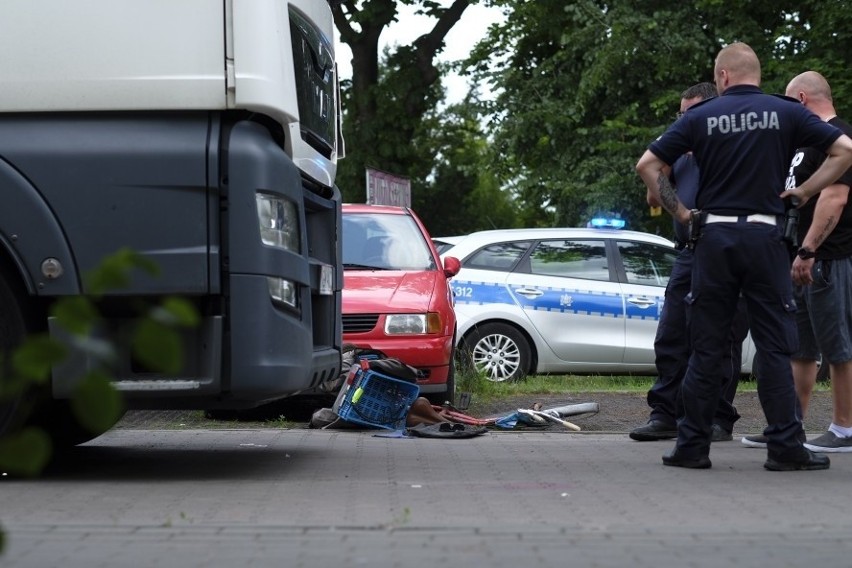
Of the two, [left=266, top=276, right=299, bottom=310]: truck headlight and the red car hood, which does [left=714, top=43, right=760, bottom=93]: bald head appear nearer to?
[left=266, top=276, right=299, bottom=310]: truck headlight

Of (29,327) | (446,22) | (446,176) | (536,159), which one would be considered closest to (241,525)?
(29,327)

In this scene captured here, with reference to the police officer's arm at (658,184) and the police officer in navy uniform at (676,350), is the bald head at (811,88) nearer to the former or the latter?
the police officer in navy uniform at (676,350)

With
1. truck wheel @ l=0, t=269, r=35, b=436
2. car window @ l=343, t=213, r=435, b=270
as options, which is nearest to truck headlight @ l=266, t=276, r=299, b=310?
truck wheel @ l=0, t=269, r=35, b=436

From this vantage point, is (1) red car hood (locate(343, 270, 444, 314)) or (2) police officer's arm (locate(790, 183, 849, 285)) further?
(1) red car hood (locate(343, 270, 444, 314))

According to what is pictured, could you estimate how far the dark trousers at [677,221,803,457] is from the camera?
21.1 ft

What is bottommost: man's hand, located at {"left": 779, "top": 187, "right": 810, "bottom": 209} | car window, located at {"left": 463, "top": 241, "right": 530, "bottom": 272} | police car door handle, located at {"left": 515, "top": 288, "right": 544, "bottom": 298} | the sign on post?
police car door handle, located at {"left": 515, "top": 288, "right": 544, "bottom": 298}

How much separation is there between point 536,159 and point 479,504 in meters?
20.8

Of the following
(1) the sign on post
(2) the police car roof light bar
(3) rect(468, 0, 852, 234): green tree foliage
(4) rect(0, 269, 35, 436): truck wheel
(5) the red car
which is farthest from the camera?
(3) rect(468, 0, 852, 234): green tree foliage

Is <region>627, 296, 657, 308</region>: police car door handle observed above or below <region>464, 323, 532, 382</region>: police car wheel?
Result: above

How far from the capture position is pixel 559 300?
1373 centimetres

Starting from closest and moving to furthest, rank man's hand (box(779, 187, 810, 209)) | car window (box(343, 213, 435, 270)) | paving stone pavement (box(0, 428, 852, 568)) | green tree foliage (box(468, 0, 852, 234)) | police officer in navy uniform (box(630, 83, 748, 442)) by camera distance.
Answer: paving stone pavement (box(0, 428, 852, 568))
man's hand (box(779, 187, 810, 209))
police officer in navy uniform (box(630, 83, 748, 442))
car window (box(343, 213, 435, 270))
green tree foliage (box(468, 0, 852, 234))

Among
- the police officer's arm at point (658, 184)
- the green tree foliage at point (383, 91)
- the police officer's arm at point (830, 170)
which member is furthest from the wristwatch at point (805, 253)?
the green tree foliage at point (383, 91)

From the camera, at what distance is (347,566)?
3.99 meters

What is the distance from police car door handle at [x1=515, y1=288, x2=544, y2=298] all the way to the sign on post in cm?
400
